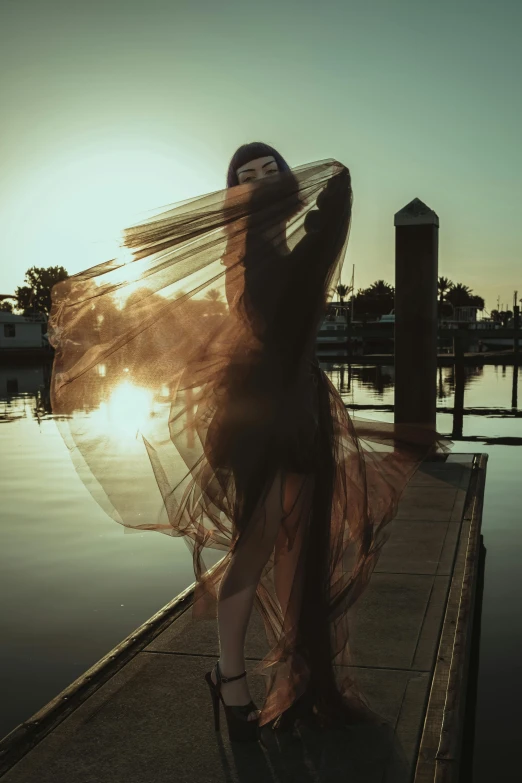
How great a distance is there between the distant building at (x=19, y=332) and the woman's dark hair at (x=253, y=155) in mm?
66358

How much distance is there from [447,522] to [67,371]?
3.72 m

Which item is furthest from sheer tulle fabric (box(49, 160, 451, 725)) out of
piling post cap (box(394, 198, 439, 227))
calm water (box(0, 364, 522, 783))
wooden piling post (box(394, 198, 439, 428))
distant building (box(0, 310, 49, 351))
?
distant building (box(0, 310, 49, 351))

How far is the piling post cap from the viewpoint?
345 inches

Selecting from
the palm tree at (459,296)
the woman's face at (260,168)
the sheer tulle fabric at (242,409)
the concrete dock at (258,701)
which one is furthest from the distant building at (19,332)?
the palm tree at (459,296)

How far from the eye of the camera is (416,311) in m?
8.72

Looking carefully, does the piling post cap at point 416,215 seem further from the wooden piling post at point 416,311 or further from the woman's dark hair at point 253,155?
the woman's dark hair at point 253,155

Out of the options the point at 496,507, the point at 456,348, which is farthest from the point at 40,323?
the point at 496,507

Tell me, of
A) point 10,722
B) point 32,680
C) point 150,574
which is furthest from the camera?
point 150,574

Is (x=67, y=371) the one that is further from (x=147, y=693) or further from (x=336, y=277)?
(x=147, y=693)

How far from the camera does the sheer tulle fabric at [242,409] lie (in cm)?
283

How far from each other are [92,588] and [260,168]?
3.50m

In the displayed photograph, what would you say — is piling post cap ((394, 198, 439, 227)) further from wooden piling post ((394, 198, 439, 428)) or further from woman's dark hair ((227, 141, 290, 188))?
woman's dark hair ((227, 141, 290, 188))

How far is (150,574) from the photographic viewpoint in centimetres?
593

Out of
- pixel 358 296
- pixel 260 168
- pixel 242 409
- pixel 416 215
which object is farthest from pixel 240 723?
pixel 358 296
